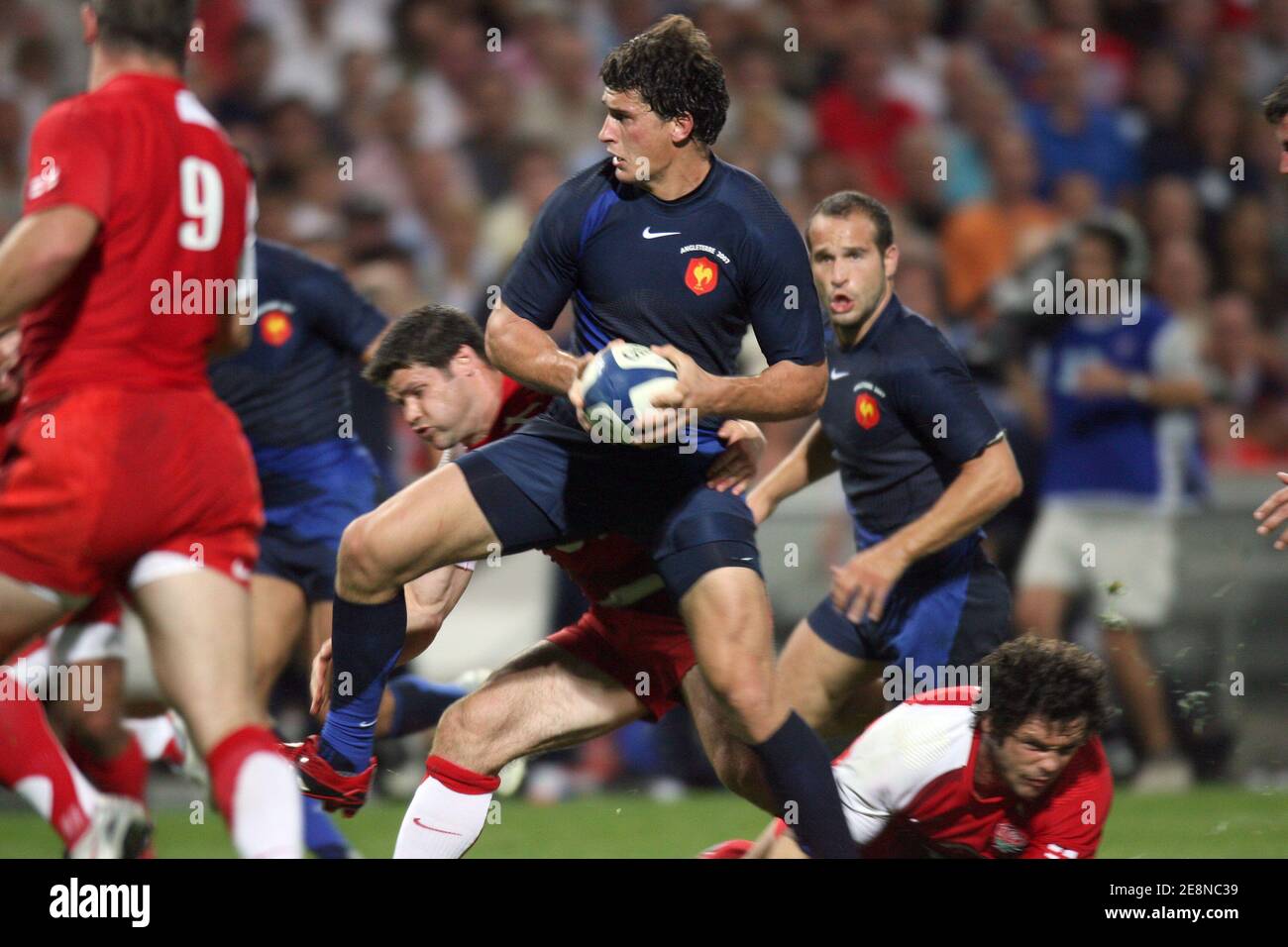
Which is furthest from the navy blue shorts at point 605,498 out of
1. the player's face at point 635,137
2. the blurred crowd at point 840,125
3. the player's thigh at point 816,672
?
the blurred crowd at point 840,125

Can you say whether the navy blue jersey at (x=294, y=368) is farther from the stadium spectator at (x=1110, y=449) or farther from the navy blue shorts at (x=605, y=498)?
the stadium spectator at (x=1110, y=449)

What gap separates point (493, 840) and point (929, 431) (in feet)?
8.26

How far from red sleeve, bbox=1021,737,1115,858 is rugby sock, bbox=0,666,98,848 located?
2396 mm

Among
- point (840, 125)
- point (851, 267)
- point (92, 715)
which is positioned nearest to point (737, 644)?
point (851, 267)

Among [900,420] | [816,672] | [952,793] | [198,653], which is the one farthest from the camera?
[816,672]

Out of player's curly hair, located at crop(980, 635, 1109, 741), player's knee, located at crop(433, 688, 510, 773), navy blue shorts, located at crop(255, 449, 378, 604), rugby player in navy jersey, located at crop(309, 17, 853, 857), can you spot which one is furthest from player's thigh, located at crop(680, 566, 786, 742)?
navy blue shorts, located at crop(255, 449, 378, 604)

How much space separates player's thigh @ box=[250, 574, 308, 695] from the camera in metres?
5.65

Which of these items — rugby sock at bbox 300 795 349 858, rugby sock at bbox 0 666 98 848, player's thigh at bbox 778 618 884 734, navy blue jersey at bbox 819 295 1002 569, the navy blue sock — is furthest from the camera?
the navy blue sock

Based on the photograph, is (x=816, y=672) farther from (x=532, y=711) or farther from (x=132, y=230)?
(x=132, y=230)

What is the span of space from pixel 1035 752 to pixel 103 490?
2158mm

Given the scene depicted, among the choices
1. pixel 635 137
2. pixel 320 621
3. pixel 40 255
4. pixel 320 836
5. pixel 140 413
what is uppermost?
pixel 635 137

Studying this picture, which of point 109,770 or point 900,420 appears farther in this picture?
point 109,770

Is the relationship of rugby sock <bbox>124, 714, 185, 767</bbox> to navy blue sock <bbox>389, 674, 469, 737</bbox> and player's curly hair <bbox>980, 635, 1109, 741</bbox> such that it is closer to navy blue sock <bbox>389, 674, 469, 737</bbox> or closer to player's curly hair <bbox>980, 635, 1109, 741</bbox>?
navy blue sock <bbox>389, 674, 469, 737</bbox>

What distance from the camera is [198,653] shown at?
11.3ft
